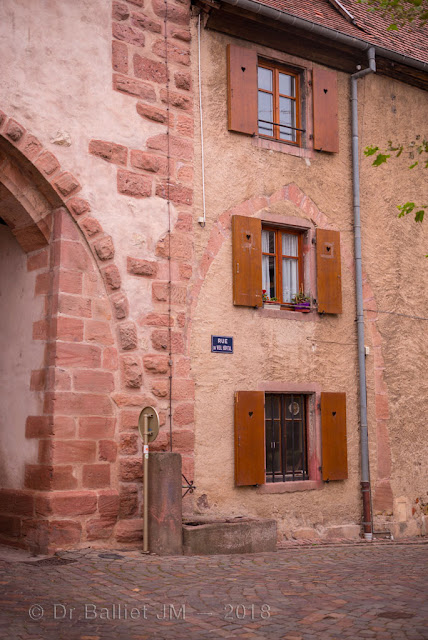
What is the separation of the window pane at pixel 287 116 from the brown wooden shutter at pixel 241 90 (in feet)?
2.27

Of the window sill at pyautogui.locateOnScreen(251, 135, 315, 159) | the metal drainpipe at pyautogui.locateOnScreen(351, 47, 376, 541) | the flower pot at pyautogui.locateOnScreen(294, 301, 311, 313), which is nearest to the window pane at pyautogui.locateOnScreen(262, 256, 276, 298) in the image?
the flower pot at pyautogui.locateOnScreen(294, 301, 311, 313)

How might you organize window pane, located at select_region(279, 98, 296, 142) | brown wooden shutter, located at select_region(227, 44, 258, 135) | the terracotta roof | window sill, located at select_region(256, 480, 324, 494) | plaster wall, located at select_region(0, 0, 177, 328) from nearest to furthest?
plaster wall, located at select_region(0, 0, 177, 328), window sill, located at select_region(256, 480, 324, 494), brown wooden shutter, located at select_region(227, 44, 258, 135), window pane, located at select_region(279, 98, 296, 142), the terracotta roof

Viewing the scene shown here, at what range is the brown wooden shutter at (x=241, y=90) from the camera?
1027 centimetres

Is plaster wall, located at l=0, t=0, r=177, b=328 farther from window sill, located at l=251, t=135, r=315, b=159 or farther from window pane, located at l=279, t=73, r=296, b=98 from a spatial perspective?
window pane, located at l=279, t=73, r=296, b=98

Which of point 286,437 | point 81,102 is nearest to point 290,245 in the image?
point 286,437

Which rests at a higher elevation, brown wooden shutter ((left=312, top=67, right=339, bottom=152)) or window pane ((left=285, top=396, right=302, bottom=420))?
brown wooden shutter ((left=312, top=67, right=339, bottom=152))

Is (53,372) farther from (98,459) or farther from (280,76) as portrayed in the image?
(280,76)

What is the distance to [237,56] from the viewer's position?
10391mm

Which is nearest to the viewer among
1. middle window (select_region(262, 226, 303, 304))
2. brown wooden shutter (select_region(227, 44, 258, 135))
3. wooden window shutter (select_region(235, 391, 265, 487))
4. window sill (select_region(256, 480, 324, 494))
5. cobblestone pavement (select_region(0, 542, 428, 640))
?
cobblestone pavement (select_region(0, 542, 428, 640))

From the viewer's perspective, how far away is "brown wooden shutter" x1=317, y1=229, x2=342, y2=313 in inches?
426

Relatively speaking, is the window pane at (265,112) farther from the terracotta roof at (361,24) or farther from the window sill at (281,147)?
the terracotta roof at (361,24)

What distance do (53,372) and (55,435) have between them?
0.63 m

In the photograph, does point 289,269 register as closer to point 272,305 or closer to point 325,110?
point 272,305

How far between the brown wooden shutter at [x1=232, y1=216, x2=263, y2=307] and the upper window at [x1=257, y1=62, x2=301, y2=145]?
143 centimetres
